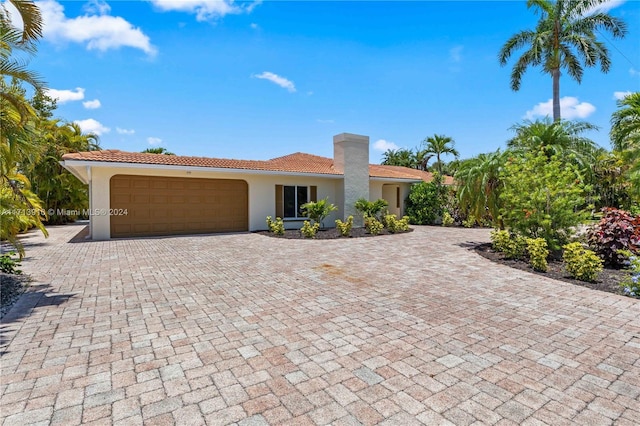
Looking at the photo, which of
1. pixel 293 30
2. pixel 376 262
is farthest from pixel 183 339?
pixel 293 30

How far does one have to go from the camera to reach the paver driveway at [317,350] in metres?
2.67

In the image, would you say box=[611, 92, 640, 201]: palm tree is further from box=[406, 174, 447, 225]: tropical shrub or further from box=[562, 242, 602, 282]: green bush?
box=[406, 174, 447, 225]: tropical shrub

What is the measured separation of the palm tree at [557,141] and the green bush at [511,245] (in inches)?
145

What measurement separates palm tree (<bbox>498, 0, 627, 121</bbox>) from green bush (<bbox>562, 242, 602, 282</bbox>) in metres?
15.5

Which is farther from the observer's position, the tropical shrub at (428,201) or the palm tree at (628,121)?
the tropical shrub at (428,201)

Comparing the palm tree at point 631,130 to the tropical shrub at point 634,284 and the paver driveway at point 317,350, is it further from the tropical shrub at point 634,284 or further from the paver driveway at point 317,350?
the paver driveway at point 317,350

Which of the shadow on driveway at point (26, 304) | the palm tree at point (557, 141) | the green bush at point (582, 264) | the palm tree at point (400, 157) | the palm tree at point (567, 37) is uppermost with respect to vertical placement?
the palm tree at point (567, 37)

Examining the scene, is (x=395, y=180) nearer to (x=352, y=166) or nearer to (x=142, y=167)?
(x=352, y=166)

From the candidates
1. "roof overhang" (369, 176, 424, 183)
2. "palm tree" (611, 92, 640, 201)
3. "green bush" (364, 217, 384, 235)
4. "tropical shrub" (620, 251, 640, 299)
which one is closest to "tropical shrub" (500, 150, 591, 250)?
"palm tree" (611, 92, 640, 201)

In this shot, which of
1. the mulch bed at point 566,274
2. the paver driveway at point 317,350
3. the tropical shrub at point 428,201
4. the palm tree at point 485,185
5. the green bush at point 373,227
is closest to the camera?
the paver driveway at point 317,350

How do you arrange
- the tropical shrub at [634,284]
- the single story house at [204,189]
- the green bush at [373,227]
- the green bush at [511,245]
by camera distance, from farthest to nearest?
1. the green bush at [373,227]
2. the single story house at [204,189]
3. the green bush at [511,245]
4. the tropical shrub at [634,284]

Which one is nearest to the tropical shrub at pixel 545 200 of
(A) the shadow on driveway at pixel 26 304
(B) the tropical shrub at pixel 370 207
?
(B) the tropical shrub at pixel 370 207

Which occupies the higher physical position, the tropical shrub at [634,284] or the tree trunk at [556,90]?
the tree trunk at [556,90]

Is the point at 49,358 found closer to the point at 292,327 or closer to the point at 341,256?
the point at 292,327
